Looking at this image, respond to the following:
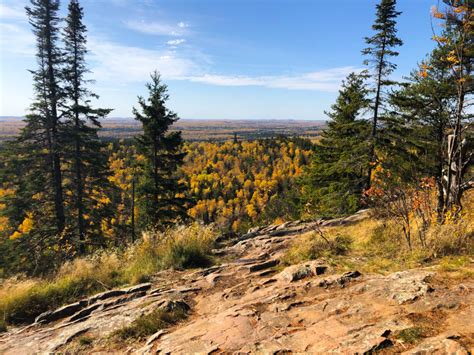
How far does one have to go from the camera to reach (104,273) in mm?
6570

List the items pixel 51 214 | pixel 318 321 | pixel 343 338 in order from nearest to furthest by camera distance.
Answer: pixel 343 338 → pixel 318 321 → pixel 51 214

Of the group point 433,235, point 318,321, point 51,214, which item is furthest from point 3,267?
point 433,235

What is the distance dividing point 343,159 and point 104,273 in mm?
14235

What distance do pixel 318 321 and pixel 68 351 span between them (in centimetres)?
330

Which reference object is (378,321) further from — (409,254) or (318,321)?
(409,254)

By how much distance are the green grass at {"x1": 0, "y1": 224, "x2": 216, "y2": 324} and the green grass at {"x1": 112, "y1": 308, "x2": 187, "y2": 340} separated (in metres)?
2.21

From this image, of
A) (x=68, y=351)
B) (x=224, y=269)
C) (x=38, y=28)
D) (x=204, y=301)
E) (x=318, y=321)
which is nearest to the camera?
(x=318, y=321)

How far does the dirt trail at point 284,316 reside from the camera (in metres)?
2.76

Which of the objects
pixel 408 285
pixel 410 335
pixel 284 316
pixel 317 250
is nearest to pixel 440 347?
pixel 410 335

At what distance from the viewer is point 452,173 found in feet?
22.4

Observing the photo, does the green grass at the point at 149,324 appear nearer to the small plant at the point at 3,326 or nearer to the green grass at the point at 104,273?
the green grass at the point at 104,273

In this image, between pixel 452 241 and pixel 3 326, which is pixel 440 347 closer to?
pixel 452 241

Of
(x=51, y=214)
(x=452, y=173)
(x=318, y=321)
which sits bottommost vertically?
(x=51, y=214)

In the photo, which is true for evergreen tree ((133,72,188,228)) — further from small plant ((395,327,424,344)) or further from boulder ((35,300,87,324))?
small plant ((395,327,424,344))
